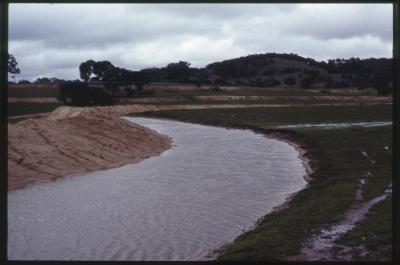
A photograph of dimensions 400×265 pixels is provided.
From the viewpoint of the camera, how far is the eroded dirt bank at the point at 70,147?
950 inches

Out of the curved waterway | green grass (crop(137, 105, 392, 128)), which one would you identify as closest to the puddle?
the curved waterway

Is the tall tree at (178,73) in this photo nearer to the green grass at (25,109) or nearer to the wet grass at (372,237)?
the green grass at (25,109)

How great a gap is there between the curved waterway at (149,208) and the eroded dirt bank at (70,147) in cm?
143

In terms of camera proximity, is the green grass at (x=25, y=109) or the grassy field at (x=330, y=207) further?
the green grass at (x=25, y=109)

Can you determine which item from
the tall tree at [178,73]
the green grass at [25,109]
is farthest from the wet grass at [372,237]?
the tall tree at [178,73]

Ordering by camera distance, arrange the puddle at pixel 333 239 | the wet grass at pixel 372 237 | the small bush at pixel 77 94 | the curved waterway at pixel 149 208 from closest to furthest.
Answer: the wet grass at pixel 372 237
the puddle at pixel 333 239
the curved waterway at pixel 149 208
the small bush at pixel 77 94

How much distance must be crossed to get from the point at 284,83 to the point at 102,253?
185 m

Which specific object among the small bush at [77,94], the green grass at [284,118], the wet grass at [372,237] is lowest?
Answer: the wet grass at [372,237]

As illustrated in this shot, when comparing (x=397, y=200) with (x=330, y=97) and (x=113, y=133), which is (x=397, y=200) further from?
(x=330, y=97)

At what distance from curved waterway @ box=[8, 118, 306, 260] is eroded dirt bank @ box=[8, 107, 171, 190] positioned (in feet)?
4.68

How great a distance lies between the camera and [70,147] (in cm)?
2883

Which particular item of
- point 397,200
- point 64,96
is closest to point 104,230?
point 397,200

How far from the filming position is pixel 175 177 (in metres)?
24.6

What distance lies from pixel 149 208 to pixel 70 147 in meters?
12.8
